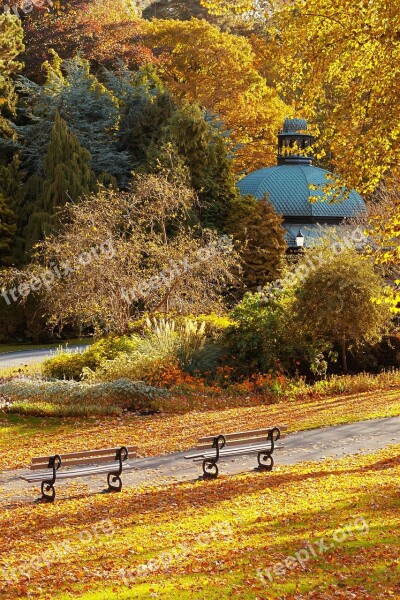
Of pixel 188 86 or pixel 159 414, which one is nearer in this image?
pixel 159 414

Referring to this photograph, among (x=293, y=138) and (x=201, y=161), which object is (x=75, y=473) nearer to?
(x=201, y=161)

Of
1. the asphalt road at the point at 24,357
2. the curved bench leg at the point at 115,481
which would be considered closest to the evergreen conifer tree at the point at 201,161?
the asphalt road at the point at 24,357

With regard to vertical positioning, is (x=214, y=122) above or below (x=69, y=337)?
above

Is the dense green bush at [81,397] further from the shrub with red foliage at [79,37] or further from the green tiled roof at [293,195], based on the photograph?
the shrub with red foliage at [79,37]

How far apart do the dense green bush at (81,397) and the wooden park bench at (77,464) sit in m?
6.33

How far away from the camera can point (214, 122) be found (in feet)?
133

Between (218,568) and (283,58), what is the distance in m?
6.90

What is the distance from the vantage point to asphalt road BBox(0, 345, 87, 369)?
2566cm

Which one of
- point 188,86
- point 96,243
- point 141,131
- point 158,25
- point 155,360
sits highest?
point 158,25

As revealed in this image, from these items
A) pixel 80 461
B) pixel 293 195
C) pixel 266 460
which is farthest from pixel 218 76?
pixel 80 461

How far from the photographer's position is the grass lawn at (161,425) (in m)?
15.0

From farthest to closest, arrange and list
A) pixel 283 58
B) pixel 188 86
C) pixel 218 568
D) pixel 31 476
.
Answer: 1. pixel 188 86
2. pixel 283 58
3. pixel 31 476
4. pixel 218 568

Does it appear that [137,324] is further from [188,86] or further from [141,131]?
[188,86]

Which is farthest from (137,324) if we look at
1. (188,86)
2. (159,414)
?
(188,86)
